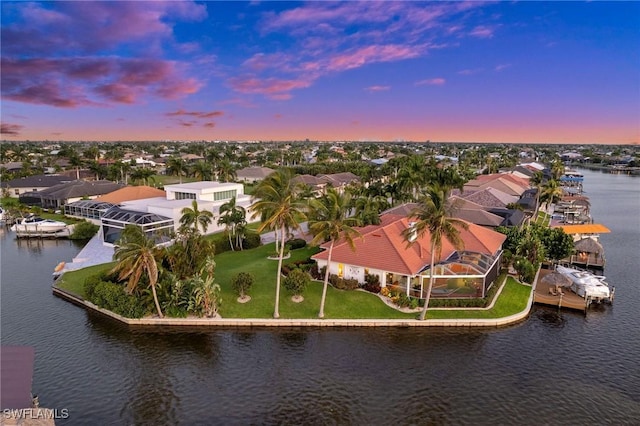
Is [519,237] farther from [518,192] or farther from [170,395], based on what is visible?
[518,192]

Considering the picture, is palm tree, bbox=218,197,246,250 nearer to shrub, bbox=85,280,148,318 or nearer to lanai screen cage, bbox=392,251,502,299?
shrub, bbox=85,280,148,318

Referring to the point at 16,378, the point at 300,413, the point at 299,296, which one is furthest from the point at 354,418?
the point at 16,378

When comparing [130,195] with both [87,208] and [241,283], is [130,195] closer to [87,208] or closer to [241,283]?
[87,208]

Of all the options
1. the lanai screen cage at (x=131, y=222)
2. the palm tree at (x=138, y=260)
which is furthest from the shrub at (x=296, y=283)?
the lanai screen cage at (x=131, y=222)

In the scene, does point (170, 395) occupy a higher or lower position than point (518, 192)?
lower

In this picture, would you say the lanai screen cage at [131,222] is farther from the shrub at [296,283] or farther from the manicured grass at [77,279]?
the shrub at [296,283]

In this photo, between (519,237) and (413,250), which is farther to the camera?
(519,237)

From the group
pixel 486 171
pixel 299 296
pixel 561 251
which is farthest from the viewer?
pixel 486 171

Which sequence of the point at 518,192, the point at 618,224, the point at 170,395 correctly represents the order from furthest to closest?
1. the point at 518,192
2. the point at 618,224
3. the point at 170,395
